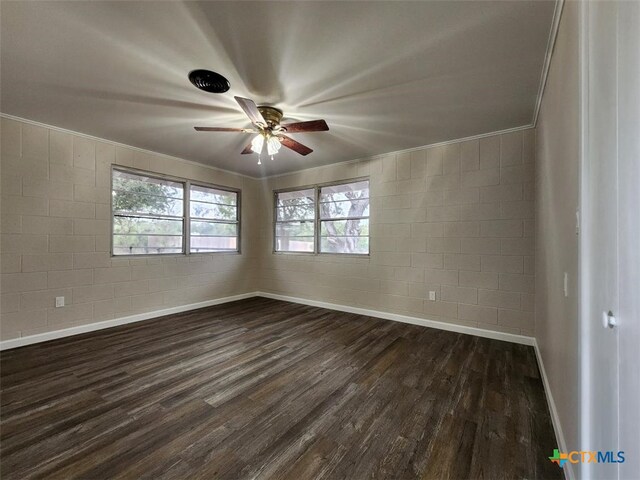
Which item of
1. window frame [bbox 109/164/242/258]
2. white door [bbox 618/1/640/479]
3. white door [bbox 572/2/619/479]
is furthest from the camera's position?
window frame [bbox 109/164/242/258]

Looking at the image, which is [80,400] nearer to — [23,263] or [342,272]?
[23,263]

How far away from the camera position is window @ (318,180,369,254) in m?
4.34

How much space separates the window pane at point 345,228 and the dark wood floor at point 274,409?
1.84m

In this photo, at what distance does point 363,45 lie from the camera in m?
1.79

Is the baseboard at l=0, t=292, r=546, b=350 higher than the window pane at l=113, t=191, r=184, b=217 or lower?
lower

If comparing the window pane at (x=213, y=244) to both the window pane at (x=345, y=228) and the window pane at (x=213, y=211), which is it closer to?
the window pane at (x=213, y=211)

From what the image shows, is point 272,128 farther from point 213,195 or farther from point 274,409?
point 213,195

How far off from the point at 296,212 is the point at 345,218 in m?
1.14

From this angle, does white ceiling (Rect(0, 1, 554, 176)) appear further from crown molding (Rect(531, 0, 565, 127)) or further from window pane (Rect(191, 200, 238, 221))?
window pane (Rect(191, 200, 238, 221))

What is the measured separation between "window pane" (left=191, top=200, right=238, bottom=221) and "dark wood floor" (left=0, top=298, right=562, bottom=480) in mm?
2216

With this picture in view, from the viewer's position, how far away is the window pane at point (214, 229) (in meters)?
4.59

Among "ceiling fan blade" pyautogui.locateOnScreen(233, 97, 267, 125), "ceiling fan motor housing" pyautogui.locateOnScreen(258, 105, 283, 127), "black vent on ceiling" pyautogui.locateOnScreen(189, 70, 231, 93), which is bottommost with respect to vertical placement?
"ceiling fan blade" pyautogui.locateOnScreen(233, 97, 267, 125)

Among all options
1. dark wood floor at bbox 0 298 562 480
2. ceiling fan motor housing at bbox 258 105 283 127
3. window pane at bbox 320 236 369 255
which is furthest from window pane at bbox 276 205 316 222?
dark wood floor at bbox 0 298 562 480

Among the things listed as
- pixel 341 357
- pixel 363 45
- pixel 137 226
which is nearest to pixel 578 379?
pixel 341 357
